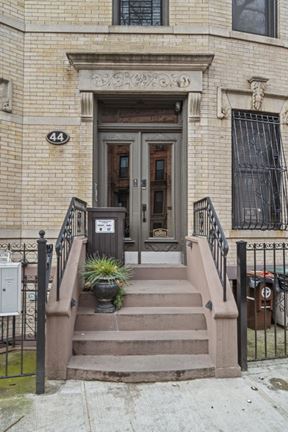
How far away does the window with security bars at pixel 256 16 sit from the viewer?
22.0 feet

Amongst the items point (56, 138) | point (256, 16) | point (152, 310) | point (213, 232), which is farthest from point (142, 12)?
point (152, 310)

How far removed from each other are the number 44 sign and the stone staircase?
276cm

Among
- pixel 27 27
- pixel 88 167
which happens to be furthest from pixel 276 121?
pixel 27 27

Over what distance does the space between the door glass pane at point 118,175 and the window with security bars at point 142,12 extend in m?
2.35

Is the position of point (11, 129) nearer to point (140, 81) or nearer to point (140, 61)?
point (140, 81)

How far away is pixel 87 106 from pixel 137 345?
4026 mm

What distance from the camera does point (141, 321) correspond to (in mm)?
4445

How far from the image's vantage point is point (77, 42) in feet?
20.1

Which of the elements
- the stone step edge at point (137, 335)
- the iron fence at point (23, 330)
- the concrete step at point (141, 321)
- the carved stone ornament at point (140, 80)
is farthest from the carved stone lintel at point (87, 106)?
the stone step edge at point (137, 335)

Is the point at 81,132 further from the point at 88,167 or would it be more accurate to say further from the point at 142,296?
the point at 142,296

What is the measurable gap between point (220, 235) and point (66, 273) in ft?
6.57

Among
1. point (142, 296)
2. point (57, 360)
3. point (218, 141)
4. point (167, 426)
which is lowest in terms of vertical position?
point (167, 426)

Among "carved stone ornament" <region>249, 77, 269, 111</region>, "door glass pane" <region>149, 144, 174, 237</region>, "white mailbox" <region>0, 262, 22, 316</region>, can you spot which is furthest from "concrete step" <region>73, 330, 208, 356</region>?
"carved stone ornament" <region>249, 77, 269, 111</region>

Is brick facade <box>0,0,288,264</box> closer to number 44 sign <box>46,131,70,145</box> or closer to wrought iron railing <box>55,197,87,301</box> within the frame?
number 44 sign <box>46,131,70,145</box>
